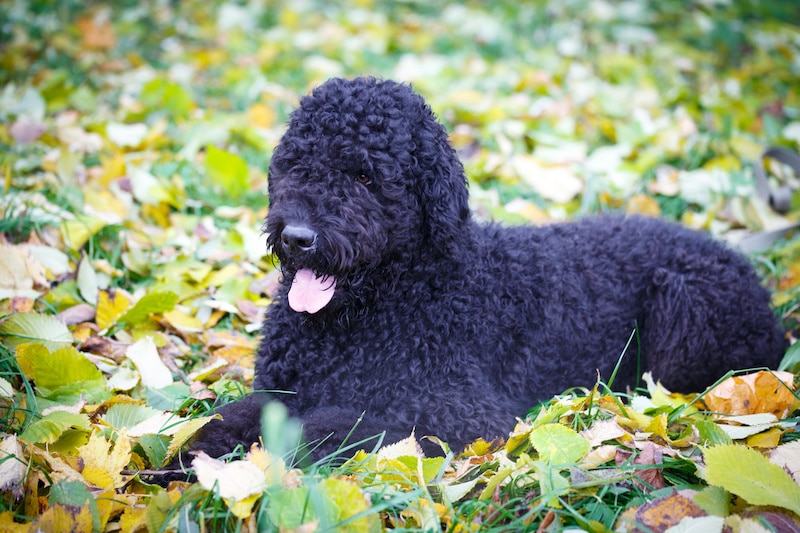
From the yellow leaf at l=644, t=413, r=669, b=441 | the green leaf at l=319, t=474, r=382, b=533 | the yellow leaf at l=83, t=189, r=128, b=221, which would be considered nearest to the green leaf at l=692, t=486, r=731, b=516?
the yellow leaf at l=644, t=413, r=669, b=441

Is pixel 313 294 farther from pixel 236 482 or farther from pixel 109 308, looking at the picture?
pixel 109 308

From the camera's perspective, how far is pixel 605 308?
3447 millimetres

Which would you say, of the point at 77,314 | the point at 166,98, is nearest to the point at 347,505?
the point at 77,314

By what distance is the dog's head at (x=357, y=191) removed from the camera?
2.70m

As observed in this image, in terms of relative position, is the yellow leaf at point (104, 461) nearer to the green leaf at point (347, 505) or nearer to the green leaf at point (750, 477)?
the green leaf at point (347, 505)

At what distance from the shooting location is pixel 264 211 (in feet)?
Result: 16.7

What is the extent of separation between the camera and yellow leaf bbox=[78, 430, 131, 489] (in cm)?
247

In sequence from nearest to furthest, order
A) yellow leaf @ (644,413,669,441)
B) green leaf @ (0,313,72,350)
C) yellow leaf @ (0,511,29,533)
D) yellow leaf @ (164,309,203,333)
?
yellow leaf @ (0,511,29,533), yellow leaf @ (644,413,669,441), green leaf @ (0,313,72,350), yellow leaf @ (164,309,203,333)

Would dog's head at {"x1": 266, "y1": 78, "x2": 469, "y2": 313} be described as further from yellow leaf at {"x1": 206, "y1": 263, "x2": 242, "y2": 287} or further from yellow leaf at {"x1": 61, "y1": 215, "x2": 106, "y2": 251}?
yellow leaf at {"x1": 61, "y1": 215, "x2": 106, "y2": 251}

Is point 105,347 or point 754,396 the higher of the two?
point 754,396

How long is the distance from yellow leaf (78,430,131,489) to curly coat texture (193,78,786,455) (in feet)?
1.08

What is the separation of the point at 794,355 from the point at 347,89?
2.65 m

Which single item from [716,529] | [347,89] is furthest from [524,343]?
[347,89]

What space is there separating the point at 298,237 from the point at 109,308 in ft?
5.33
